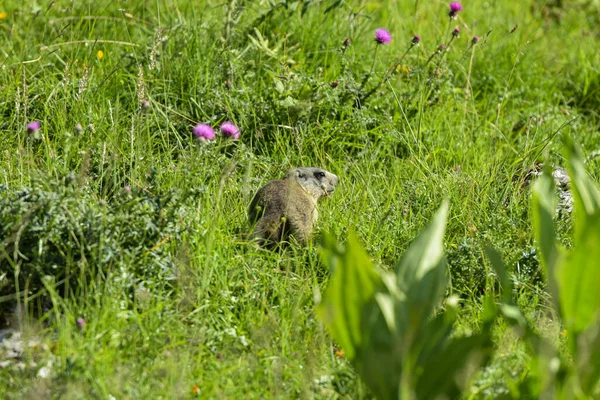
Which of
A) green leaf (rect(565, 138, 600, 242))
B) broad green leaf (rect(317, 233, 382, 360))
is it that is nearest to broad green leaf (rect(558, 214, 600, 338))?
green leaf (rect(565, 138, 600, 242))

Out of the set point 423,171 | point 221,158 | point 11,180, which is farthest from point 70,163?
point 423,171

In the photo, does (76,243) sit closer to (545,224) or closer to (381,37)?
(545,224)

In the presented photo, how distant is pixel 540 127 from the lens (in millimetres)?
5461

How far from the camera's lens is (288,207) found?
4.14m

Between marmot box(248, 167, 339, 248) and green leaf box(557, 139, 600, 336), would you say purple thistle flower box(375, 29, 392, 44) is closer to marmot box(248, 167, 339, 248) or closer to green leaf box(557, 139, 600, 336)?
marmot box(248, 167, 339, 248)

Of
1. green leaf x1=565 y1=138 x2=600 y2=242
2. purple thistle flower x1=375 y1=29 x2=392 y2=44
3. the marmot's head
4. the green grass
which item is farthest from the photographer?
purple thistle flower x1=375 y1=29 x2=392 y2=44

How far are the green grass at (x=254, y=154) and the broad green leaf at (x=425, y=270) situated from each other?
537 millimetres

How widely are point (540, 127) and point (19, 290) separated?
344 centimetres

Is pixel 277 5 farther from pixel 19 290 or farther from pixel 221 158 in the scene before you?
pixel 19 290

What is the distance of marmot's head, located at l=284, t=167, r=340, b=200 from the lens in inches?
177

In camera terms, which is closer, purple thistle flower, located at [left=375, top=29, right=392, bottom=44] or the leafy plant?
the leafy plant

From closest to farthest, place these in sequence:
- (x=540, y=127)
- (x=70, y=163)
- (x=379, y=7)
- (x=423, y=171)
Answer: (x=70, y=163) → (x=423, y=171) → (x=540, y=127) → (x=379, y=7)

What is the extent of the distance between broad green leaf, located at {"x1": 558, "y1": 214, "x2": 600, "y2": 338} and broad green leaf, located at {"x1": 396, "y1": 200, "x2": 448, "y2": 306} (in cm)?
35

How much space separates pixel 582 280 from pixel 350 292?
0.67m
